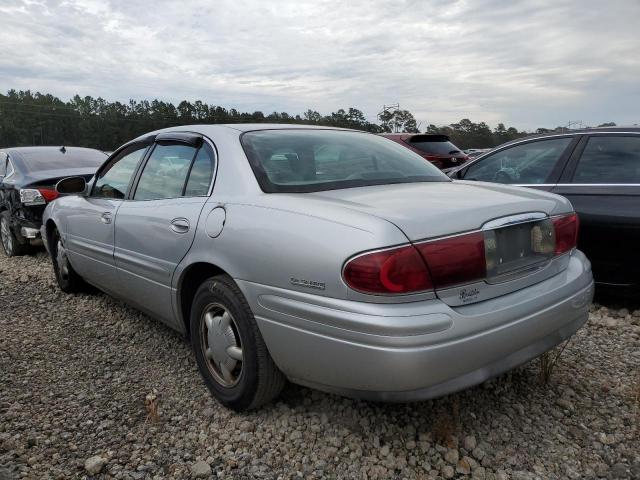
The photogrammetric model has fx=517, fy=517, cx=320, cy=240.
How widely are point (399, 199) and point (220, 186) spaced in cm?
95

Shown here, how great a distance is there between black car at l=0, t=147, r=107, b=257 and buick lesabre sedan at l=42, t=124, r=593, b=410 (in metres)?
3.60

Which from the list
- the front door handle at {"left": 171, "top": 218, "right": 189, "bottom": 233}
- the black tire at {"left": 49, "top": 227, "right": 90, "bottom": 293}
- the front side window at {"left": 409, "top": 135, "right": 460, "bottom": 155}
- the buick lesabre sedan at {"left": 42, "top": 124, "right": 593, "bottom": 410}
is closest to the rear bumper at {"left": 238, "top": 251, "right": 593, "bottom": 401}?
the buick lesabre sedan at {"left": 42, "top": 124, "right": 593, "bottom": 410}

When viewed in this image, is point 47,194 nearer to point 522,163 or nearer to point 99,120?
point 522,163

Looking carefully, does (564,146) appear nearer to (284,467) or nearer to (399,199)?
(399,199)

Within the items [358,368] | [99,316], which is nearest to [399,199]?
[358,368]

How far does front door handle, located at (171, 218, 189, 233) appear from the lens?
274cm

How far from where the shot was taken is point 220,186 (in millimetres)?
2678

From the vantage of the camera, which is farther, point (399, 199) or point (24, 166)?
point (24, 166)

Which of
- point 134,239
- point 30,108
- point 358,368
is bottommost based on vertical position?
point 358,368

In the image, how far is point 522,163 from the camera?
4.59 metres

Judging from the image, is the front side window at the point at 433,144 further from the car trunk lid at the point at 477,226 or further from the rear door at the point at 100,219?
the car trunk lid at the point at 477,226

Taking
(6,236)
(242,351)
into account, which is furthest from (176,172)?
(6,236)

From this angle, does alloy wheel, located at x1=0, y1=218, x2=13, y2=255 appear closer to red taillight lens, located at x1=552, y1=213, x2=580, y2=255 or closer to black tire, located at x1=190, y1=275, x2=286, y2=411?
black tire, located at x1=190, y1=275, x2=286, y2=411

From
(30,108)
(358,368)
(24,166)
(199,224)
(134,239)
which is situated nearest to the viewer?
(358,368)
